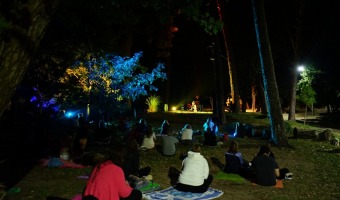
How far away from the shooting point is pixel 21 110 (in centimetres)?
1638

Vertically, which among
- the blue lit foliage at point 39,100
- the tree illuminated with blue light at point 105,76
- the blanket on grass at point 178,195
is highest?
the tree illuminated with blue light at point 105,76

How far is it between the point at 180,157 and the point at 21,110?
24.9 ft

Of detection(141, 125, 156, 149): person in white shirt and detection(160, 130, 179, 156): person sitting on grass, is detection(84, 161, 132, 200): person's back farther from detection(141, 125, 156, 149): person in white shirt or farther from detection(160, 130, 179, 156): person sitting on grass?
detection(141, 125, 156, 149): person in white shirt

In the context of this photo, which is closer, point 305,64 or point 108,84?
point 108,84

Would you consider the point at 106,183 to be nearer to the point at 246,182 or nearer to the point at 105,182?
the point at 105,182

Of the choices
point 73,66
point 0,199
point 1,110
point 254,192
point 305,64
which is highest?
point 305,64

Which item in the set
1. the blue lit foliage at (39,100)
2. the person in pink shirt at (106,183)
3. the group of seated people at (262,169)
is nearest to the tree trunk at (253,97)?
the blue lit foliage at (39,100)

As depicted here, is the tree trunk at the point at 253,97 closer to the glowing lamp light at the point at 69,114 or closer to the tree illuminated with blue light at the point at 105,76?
the glowing lamp light at the point at 69,114

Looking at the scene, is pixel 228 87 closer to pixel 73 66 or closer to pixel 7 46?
pixel 73 66

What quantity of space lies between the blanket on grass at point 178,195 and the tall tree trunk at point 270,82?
8.84 m

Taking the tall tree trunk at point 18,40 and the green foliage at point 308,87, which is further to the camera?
the green foliage at point 308,87

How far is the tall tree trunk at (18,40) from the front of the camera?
3.02 metres

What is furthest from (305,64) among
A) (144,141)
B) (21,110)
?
(21,110)

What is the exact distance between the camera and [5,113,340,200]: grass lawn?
359 inches
